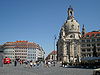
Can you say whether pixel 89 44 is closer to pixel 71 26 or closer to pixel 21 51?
pixel 71 26

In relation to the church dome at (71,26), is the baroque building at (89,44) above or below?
below

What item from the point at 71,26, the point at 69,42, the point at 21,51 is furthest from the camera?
the point at 21,51

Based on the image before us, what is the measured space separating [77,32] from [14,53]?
60.0m

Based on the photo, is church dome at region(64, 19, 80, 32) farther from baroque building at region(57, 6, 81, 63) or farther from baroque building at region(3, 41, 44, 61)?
baroque building at region(3, 41, 44, 61)

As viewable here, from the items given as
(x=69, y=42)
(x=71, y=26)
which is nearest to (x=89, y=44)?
(x=69, y=42)

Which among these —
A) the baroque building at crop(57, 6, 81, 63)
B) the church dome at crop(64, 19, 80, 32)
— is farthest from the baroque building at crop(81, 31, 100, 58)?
the church dome at crop(64, 19, 80, 32)

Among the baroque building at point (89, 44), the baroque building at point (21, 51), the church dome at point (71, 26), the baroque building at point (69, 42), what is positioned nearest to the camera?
the baroque building at point (89, 44)

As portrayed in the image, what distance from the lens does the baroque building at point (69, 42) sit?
371 ft

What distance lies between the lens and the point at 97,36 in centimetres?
10256

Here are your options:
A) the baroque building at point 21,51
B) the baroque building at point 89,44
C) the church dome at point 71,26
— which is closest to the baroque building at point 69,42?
the church dome at point 71,26

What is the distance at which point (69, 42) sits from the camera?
381 feet

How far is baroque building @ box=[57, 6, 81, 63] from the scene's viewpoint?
113000 millimetres

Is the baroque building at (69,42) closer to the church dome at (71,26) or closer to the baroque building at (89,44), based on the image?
the church dome at (71,26)

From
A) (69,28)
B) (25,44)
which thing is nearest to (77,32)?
(69,28)
